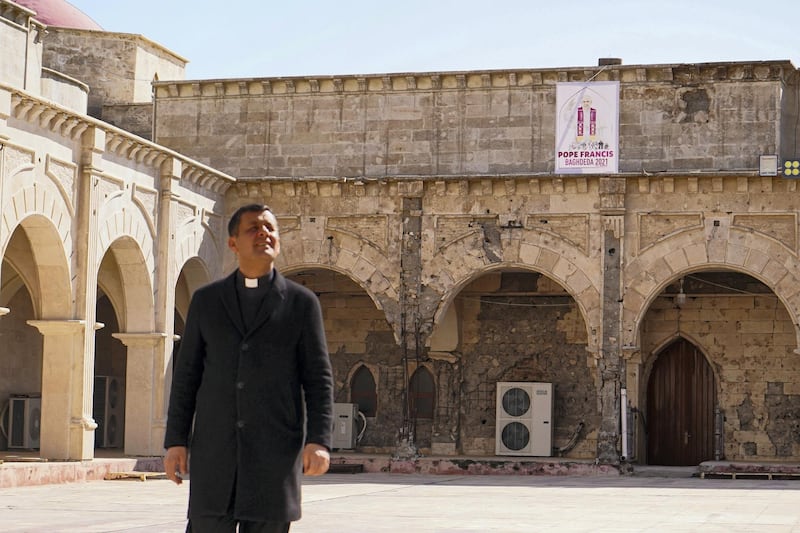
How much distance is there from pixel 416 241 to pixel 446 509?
10.5 m

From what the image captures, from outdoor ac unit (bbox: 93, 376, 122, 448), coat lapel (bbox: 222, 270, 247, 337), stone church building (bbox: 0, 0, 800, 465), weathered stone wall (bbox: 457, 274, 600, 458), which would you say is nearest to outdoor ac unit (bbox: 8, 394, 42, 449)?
stone church building (bbox: 0, 0, 800, 465)

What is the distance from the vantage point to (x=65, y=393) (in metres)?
19.4

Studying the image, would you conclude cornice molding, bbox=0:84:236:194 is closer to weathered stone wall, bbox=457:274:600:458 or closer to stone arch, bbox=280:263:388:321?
stone arch, bbox=280:263:388:321

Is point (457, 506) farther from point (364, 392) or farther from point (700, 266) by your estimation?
point (364, 392)

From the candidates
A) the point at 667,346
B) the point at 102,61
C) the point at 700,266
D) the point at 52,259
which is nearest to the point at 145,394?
the point at 52,259

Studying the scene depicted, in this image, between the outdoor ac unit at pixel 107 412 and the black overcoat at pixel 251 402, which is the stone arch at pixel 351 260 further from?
the black overcoat at pixel 251 402

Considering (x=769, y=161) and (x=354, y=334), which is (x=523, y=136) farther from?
(x=354, y=334)

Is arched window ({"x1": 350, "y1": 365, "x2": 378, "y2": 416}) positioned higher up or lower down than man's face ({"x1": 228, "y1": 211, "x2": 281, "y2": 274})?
lower down

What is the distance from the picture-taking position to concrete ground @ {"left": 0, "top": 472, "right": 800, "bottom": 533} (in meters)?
12.2

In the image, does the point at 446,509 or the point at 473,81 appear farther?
the point at 473,81

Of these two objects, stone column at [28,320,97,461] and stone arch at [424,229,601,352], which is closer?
stone column at [28,320,97,461]

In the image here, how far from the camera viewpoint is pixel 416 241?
24594 mm

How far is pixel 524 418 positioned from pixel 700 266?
4.86 meters

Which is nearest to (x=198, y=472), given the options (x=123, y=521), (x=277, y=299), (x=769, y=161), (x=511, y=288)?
(x=277, y=299)
